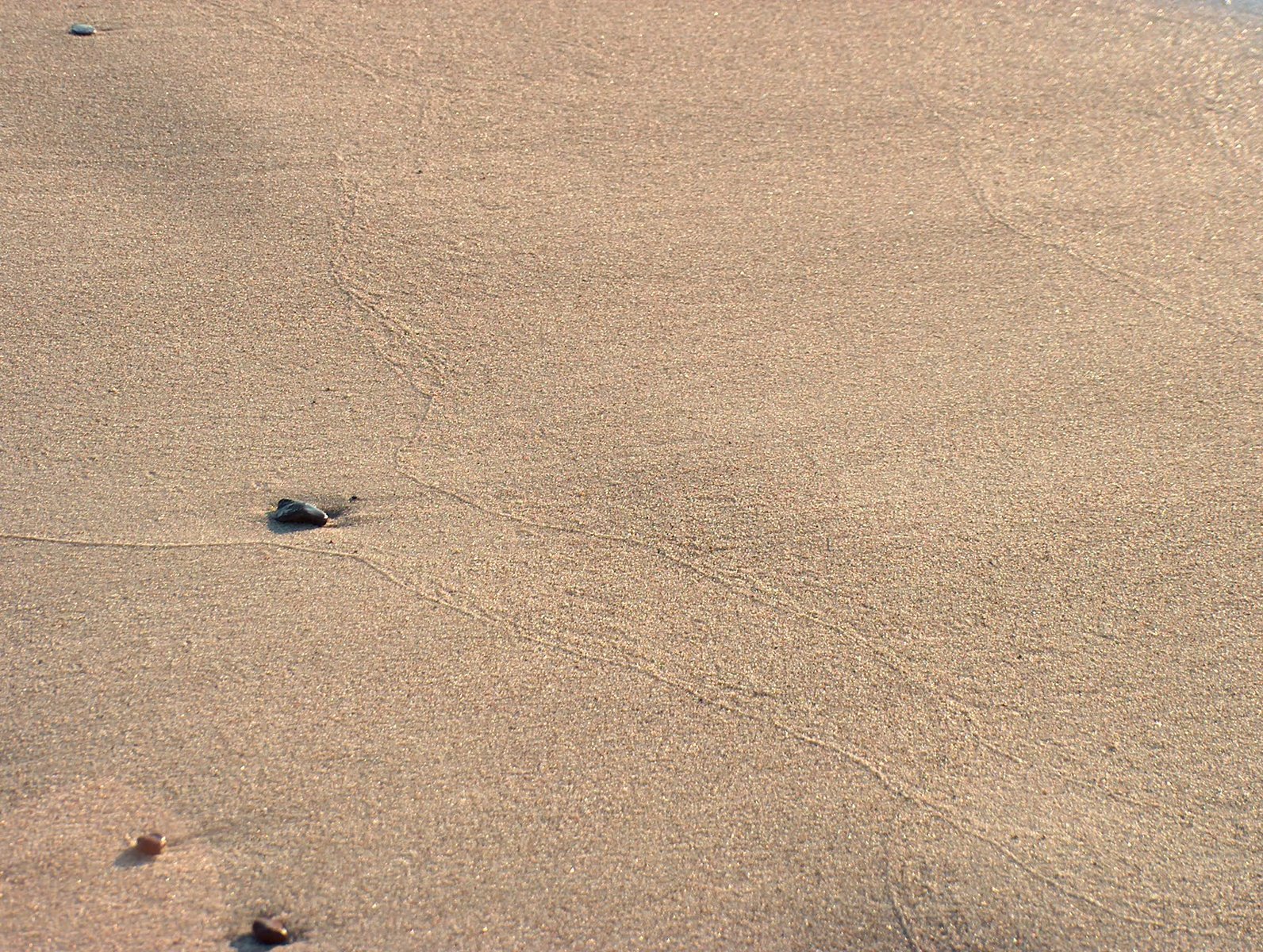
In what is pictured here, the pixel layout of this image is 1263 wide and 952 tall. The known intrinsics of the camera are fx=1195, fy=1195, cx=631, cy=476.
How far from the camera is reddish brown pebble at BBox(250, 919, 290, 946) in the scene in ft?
4.97

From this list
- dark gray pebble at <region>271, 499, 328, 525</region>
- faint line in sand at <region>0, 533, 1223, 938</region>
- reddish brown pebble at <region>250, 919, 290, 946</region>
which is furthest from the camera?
dark gray pebble at <region>271, 499, 328, 525</region>

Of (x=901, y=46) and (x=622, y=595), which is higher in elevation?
(x=901, y=46)

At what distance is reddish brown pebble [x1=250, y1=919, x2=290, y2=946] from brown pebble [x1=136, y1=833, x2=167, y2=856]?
185mm

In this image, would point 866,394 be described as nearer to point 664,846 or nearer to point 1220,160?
point 664,846

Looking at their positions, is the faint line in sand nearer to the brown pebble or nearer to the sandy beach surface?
the sandy beach surface

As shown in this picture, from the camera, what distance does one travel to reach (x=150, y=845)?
5.24ft

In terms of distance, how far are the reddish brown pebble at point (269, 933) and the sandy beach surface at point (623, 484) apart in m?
0.03

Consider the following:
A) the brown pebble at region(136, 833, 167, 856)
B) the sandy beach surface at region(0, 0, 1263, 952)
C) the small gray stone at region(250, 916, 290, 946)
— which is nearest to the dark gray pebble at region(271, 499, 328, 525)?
the sandy beach surface at region(0, 0, 1263, 952)

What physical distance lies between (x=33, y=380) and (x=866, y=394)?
65.3 inches

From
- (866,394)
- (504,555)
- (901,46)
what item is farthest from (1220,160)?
(504,555)

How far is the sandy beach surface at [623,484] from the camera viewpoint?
1640mm

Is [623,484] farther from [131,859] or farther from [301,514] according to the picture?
[131,859]

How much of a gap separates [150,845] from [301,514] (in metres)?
0.65

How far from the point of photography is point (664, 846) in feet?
5.41
